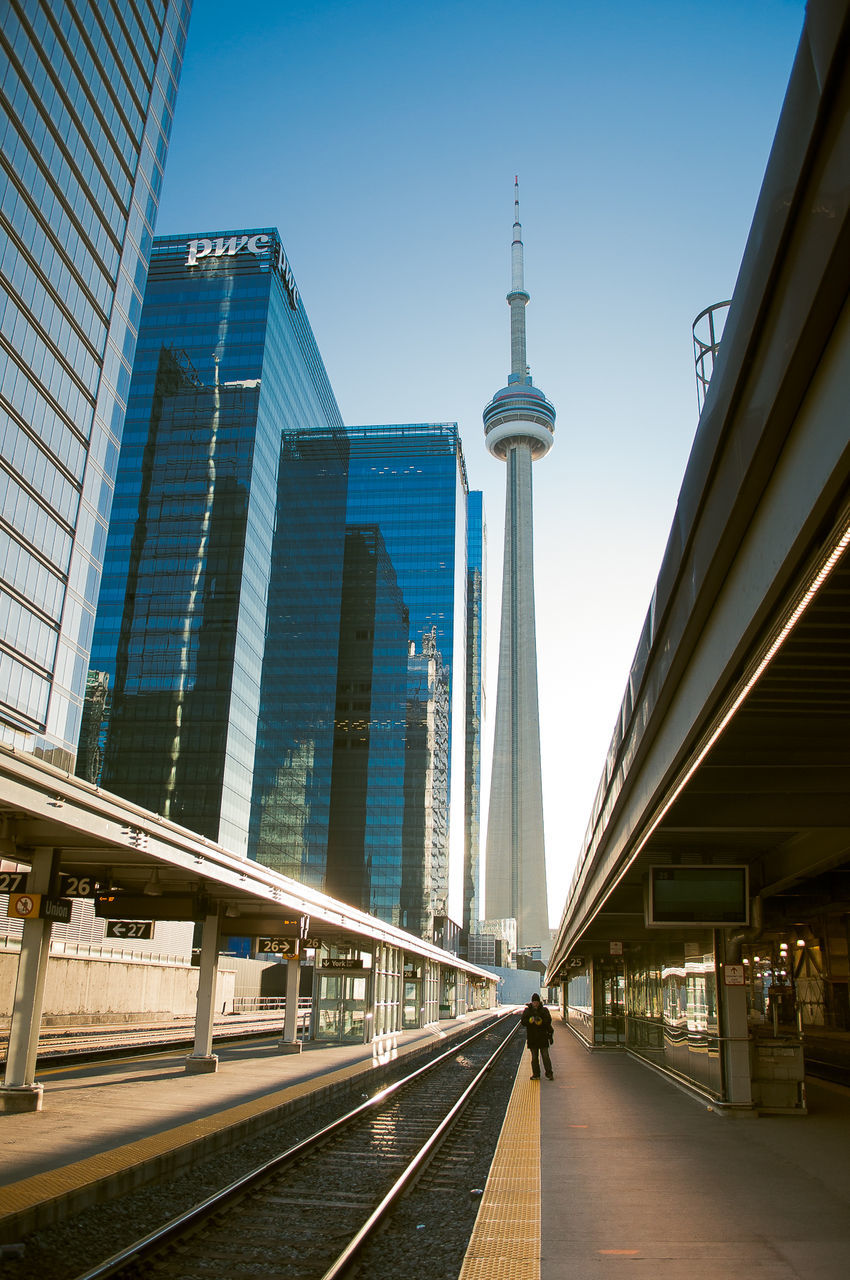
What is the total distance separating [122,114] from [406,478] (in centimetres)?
8388

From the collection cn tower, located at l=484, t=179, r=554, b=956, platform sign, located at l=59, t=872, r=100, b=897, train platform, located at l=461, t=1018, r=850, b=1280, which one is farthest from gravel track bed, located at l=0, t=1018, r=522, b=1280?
cn tower, located at l=484, t=179, r=554, b=956

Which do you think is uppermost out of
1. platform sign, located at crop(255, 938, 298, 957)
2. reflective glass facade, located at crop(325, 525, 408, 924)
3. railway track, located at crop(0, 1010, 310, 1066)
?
reflective glass facade, located at crop(325, 525, 408, 924)

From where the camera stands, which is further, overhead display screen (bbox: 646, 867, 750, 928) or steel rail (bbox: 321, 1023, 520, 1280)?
overhead display screen (bbox: 646, 867, 750, 928)

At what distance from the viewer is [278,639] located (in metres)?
111

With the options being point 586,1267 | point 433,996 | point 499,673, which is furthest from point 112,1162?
point 499,673

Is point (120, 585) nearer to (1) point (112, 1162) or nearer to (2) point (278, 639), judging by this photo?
(2) point (278, 639)

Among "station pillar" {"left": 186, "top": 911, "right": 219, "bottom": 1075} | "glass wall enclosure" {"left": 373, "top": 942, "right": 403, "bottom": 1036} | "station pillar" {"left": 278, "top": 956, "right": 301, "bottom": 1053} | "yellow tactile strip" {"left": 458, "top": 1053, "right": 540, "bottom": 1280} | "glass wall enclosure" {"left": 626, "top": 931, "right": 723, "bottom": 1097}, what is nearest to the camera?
"yellow tactile strip" {"left": 458, "top": 1053, "right": 540, "bottom": 1280}

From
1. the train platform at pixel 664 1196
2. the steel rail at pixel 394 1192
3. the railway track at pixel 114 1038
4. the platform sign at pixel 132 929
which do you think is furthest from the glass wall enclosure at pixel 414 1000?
the train platform at pixel 664 1196

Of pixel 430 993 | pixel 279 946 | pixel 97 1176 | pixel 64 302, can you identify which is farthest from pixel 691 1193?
pixel 64 302

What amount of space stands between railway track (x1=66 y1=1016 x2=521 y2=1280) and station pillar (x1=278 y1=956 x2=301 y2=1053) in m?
10.3

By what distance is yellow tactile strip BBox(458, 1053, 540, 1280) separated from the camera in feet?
20.3

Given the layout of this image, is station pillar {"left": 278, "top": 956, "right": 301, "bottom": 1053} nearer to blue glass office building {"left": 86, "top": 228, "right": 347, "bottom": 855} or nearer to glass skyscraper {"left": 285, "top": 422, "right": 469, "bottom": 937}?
blue glass office building {"left": 86, "top": 228, "right": 347, "bottom": 855}

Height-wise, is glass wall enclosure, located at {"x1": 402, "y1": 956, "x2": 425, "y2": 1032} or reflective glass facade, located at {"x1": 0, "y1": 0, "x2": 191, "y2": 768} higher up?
reflective glass facade, located at {"x1": 0, "y1": 0, "x2": 191, "y2": 768}

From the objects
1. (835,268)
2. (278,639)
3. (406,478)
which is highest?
(406,478)
